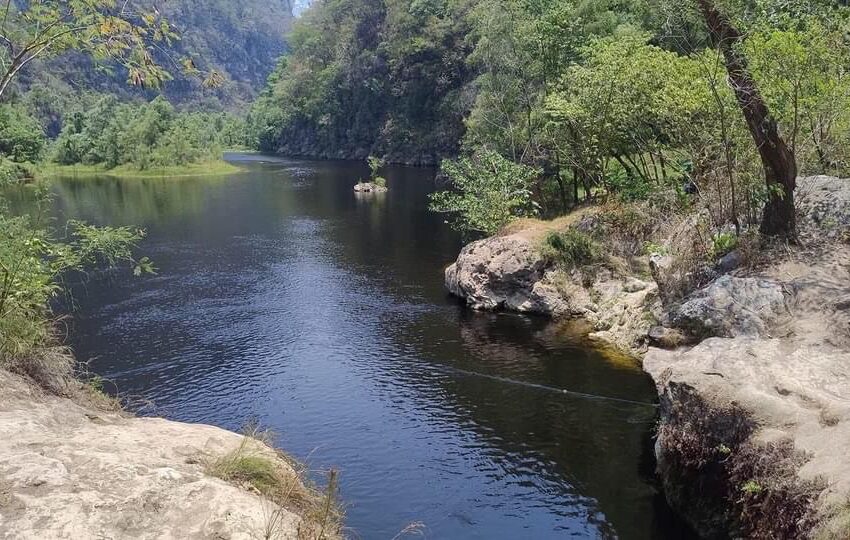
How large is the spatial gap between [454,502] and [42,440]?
8947mm

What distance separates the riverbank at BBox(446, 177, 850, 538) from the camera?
11.7 metres

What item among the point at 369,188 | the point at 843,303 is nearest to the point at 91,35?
the point at 843,303

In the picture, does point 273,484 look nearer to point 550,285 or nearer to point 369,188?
point 550,285

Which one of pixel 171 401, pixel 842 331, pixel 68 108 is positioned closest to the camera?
pixel 842 331

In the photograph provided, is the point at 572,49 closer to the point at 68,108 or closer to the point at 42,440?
the point at 42,440

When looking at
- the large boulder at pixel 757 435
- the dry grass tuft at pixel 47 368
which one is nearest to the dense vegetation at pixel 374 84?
the large boulder at pixel 757 435

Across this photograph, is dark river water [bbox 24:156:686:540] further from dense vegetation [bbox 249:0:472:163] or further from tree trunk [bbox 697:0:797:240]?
dense vegetation [bbox 249:0:472:163]

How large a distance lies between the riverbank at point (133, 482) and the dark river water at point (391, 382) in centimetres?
389

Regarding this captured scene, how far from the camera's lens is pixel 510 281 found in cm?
3262

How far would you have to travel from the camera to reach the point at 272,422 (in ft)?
67.7

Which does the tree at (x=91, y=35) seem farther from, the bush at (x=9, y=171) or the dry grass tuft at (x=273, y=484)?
the dry grass tuft at (x=273, y=484)

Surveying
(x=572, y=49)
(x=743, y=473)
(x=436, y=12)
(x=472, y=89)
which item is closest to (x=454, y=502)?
(x=743, y=473)

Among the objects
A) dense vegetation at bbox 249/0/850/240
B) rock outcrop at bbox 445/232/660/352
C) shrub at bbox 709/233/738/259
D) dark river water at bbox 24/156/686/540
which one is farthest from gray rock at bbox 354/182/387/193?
shrub at bbox 709/233/738/259

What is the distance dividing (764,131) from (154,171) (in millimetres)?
91562
